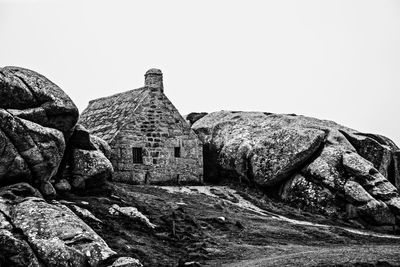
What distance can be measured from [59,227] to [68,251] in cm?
169

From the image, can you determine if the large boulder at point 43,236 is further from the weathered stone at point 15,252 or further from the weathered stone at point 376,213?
the weathered stone at point 376,213

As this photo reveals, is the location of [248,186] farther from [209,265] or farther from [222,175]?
[209,265]

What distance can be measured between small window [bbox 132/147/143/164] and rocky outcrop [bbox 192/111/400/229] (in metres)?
5.73

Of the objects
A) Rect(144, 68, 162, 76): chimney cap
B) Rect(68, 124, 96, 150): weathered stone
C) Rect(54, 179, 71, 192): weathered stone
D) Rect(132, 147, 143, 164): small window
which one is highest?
Rect(144, 68, 162, 76): chimney cap

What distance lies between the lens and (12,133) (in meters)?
24.5

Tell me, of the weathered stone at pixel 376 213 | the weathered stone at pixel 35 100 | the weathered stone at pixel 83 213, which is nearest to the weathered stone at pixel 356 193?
the weathered stone at pixel 376 213

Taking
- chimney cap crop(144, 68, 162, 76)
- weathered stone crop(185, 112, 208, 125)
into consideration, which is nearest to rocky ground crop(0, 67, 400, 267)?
weathered stone crop(185, 112, 208, 125)

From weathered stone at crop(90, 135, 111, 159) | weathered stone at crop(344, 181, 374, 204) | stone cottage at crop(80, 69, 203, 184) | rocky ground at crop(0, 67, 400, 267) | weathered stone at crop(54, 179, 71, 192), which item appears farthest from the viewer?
stone cottage at crop(80, 69, 203, 184)

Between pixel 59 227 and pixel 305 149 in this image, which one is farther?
pixel 305 149

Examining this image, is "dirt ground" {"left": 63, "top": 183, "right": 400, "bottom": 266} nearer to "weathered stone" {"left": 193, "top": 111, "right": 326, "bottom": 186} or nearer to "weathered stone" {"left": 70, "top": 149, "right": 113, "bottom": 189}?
"weathered stone" {"left": 70, "top": 149, "right": 113, "bottom": 189}

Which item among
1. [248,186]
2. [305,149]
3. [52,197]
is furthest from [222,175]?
[52,197]

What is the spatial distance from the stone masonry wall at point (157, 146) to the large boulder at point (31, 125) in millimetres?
9396

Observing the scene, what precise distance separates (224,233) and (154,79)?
16240 mm

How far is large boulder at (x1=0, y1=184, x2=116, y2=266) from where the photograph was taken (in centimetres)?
1958
